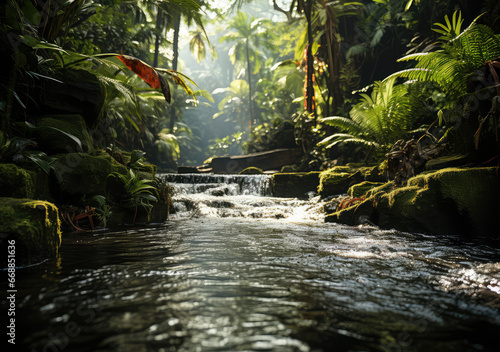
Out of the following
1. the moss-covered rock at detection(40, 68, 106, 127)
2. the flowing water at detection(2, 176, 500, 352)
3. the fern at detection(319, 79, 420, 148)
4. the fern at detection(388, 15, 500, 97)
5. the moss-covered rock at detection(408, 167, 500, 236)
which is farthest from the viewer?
the fern at detection(319, 79, 420, 148)

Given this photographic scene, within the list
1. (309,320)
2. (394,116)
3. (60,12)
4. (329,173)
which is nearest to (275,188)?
(329,173)

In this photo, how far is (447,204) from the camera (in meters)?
4.38

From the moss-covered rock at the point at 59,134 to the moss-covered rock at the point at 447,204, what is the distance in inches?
193

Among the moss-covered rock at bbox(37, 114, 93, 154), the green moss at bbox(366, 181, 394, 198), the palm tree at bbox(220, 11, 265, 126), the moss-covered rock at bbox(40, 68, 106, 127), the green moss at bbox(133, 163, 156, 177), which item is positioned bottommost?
the green moss at bbox(366, 181, 394, 198)

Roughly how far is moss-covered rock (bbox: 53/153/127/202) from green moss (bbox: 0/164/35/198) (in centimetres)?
94

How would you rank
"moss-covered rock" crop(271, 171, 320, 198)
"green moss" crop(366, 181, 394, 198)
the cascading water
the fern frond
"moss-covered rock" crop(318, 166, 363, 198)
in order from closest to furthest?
"green moss" crop(366, 181, 394, 198) → the cascading water → "moss-covered rock" crop(318, 166, 363, 198) → the fern frond → "moss-covered rock" crop(271, 171, 320, 198)

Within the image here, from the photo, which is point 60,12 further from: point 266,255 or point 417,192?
point 417,192

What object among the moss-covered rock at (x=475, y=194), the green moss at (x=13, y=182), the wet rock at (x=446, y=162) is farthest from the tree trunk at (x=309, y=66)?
the green moss at (x=13, y=182)

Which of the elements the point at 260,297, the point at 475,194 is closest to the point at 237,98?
the point at 475,194

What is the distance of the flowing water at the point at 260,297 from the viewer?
1.34m

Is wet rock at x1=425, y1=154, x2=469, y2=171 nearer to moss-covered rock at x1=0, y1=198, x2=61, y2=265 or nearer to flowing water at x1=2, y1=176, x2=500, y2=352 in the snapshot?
flowing water at x1=2, y1=176, x2=500, y2=352

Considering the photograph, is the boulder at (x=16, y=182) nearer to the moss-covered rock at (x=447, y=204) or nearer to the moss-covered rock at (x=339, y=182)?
the moss-covered rock at (x=447, y=204)

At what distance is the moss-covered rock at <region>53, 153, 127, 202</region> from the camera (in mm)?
4448

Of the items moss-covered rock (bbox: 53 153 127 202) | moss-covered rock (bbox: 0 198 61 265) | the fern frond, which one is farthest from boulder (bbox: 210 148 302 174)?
moss-covered rock (bbox: 0 198 61 265)
